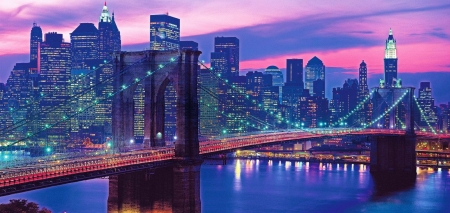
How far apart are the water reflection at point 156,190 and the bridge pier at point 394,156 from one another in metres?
39.7

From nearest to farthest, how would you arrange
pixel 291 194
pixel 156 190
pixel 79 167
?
pixel 79 167, pixel 156 190, pixel 291 194

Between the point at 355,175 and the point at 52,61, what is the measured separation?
97.3 metres

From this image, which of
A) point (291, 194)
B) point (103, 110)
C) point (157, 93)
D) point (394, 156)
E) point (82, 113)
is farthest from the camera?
point (82, 113)

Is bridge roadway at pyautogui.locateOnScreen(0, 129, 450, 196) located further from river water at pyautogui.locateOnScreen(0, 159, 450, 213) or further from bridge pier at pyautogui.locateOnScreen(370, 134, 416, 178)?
bridge pier at pyautogui.locateOnScreen(370, 134, 416, 178)

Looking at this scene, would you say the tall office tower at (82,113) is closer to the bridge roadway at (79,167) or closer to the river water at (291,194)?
the river water at (291,194)

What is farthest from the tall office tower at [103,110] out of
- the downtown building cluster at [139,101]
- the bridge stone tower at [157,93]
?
the bridge stone tower at [157,93]

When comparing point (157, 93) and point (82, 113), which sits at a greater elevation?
point (157, 93)

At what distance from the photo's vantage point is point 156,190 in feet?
122

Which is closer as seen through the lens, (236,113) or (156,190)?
(156,190)

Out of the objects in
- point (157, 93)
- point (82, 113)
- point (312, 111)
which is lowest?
point (82, 113)

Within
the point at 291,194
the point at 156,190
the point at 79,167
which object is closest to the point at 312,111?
the point at 291,194

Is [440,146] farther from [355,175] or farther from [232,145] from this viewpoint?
[232,145]

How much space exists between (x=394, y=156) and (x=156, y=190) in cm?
4247

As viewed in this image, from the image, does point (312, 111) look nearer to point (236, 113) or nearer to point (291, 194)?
point (236, 113)
